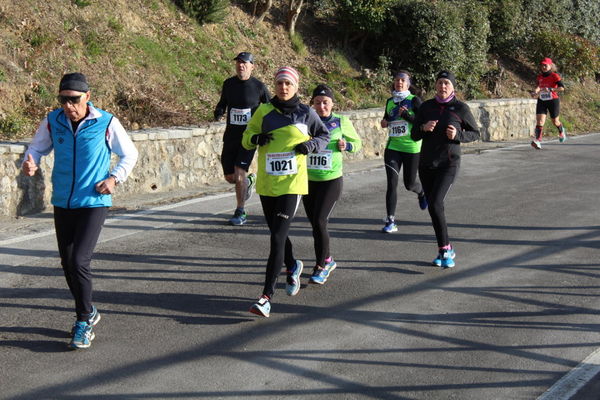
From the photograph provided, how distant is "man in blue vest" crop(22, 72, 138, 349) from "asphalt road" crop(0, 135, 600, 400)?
418mm

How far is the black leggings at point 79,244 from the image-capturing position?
5895mm

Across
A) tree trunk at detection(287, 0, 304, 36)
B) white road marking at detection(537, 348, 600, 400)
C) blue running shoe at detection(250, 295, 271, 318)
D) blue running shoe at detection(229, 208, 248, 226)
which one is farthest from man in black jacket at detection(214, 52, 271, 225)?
tree trunk at detection(287, 0, 304, 36)

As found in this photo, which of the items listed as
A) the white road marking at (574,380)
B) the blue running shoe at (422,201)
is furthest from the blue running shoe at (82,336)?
the blue running shoe at (422,201)

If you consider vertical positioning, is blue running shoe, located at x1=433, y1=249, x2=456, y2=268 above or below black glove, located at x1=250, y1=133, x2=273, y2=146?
below

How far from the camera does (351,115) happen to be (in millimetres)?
15523

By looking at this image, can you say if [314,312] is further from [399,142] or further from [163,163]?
[163,163]

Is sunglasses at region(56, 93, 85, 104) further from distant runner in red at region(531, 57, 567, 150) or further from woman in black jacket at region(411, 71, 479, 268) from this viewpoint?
distant runner in red at region(531, 57, 567, 150)

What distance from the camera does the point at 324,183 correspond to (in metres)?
7.75

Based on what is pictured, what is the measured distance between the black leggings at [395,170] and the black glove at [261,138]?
3278mm

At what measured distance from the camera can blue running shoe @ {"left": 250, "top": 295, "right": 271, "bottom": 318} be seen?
6.53 metres

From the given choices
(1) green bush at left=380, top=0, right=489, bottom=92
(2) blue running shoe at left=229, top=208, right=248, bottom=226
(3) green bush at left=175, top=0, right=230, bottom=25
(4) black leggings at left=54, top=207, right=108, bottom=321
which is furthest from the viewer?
(1) green bush at left=380, top=0, right=489, bottom=92

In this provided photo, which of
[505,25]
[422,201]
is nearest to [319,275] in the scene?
[422,201]

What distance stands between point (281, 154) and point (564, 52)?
72.7 ft

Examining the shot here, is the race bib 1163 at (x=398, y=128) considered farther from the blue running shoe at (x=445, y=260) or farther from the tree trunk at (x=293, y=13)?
the tree trunk at (x=293, y=13)
